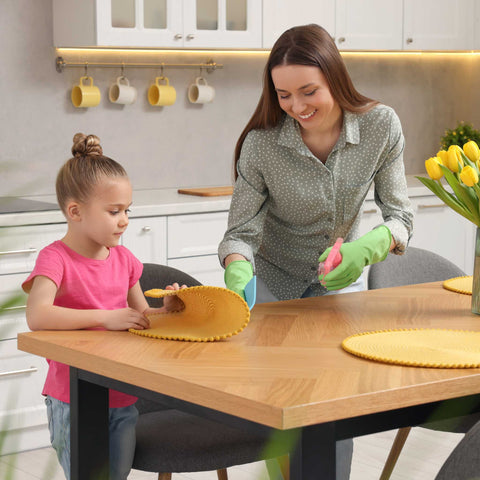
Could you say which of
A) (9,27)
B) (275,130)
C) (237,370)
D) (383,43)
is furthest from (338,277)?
(383,43)

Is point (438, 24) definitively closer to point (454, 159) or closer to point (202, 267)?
point (202, 267)

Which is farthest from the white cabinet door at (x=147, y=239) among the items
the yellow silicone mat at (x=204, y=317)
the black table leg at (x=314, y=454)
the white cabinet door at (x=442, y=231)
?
the black table leg at (x=314, y=454)

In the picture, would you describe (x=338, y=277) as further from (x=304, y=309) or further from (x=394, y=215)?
(x=394, y=215)

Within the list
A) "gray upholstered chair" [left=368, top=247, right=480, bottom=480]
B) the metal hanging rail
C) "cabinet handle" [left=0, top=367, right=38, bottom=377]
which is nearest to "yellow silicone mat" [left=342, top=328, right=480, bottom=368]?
"gray upholstered chair" [left=368, top=247, right=480, bottom=480]

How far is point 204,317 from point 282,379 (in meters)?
0.40

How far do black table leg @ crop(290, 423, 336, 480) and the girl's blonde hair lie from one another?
72cm

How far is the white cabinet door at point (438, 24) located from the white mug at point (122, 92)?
1.45 metres

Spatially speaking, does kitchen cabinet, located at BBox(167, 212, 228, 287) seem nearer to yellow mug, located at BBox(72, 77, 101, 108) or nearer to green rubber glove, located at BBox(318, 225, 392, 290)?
yellow mug, located at BBox(72, 77, 101, 108)

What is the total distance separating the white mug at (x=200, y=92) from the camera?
13.1 feet

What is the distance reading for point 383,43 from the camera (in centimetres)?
429

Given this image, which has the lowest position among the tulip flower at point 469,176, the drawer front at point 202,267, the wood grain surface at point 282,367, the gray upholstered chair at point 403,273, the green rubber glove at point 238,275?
the drawer front at point 202,267

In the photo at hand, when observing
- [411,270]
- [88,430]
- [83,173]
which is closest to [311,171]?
[411,270]

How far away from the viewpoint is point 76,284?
1.70 meters

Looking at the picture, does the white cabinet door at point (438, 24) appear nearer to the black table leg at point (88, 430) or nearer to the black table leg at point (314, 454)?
the black table leg at point (88, 430)
